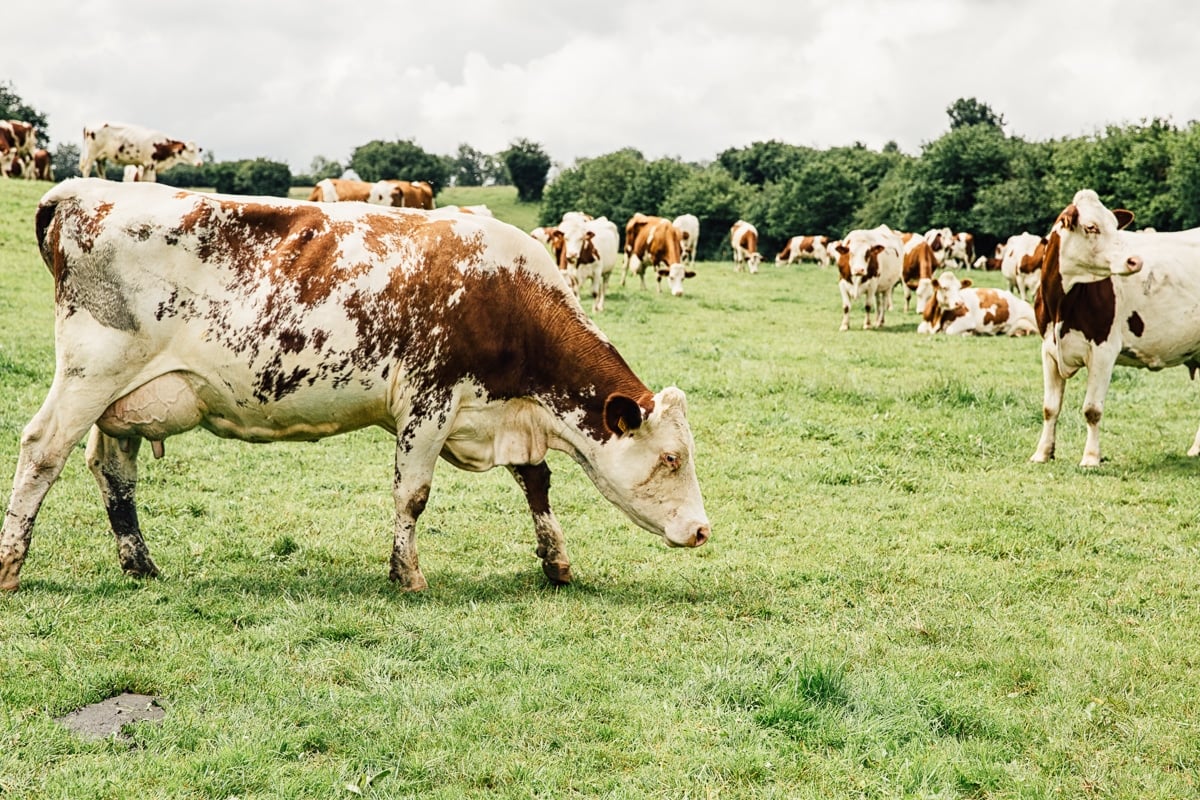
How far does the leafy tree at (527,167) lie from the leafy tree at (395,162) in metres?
6.43

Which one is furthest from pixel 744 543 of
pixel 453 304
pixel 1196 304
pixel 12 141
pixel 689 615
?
pixel 12 141

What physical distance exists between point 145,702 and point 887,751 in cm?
332

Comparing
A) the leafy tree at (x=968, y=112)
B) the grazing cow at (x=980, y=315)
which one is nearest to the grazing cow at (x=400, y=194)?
the grazing cow at (x=980, y=315)

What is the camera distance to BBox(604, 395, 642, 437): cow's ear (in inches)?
256

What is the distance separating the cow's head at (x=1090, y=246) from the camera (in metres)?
10.2

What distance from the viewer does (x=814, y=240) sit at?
52.4 meters

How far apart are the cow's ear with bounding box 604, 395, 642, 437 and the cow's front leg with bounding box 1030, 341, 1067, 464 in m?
6.04

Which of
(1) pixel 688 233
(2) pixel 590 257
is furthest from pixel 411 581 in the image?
(1) pixel 688 233

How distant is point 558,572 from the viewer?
6.92 metres

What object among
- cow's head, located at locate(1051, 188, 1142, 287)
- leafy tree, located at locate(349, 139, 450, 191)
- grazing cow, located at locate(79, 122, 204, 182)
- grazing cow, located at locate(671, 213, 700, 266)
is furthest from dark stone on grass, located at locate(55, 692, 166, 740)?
leafy tree, located at locate(349, 139, 450, 191)

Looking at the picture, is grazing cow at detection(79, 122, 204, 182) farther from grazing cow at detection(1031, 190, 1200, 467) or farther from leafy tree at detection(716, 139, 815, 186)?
leafy tree at detection(716, 139, 815, 186)

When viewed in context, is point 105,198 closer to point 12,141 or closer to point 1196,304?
point 1196,304

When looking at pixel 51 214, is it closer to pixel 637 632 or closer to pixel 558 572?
pixel 558 572

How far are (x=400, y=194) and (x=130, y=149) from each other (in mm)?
9555
